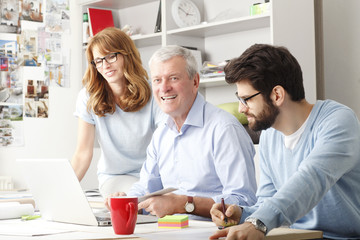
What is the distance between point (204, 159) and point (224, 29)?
1.80m

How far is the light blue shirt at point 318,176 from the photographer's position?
1.36m

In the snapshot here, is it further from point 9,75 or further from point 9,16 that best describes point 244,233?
point 9,16

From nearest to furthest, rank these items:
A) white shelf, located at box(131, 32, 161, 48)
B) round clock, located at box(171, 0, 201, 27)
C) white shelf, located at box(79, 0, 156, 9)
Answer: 1. round clock, located at box(171, 0, 201, 27)
2. white shelf, located at box(131, 32, 161, 48)
3. white shelf, located at box(79, 0, 156, 9)

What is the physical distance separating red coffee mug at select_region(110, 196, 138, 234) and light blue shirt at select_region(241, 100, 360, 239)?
30cm

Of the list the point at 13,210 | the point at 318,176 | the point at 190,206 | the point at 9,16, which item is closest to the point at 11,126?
the point at 9,16

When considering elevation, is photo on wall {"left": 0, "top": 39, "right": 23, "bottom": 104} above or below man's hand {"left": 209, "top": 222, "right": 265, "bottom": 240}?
above

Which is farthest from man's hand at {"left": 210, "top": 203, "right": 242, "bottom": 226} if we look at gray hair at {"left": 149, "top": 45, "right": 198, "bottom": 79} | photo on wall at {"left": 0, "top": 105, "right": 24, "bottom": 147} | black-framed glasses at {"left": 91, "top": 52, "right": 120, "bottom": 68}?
photo on wall at {"left": 0, "top": 105, "right": 24, "bottom": 147}

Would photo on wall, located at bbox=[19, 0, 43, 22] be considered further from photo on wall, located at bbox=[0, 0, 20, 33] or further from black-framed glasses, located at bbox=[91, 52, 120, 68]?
black-framed glasses, located at bbox=[91, 52, 120, 68]

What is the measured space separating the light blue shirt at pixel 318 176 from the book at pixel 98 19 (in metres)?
2.80

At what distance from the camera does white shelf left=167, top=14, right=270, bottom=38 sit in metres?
3.40

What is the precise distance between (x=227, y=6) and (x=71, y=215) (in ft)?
8.34

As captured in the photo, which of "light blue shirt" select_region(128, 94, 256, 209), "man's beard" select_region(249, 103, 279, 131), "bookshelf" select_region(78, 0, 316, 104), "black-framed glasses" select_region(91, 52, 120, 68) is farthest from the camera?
"bookshelf" select_region(78, 0, 316, 104)

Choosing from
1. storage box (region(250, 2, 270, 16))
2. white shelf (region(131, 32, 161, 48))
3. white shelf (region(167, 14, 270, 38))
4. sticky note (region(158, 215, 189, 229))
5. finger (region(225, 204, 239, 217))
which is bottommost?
sticky note (region(158, 215, 189, 229))

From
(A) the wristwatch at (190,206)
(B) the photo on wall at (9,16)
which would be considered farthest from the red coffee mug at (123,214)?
(B) the photo on wall at (9,16)
